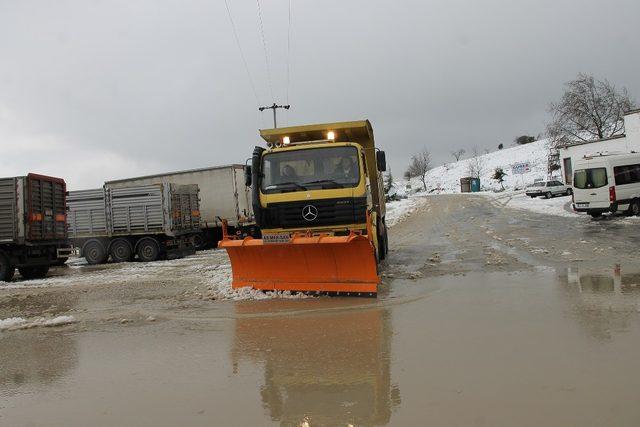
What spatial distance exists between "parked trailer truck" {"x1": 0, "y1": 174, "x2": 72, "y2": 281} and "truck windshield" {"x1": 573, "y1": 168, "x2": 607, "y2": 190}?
68.8 ft

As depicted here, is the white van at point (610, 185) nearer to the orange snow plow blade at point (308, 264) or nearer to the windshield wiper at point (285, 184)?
the orange snow plow blade at point (308, 264)

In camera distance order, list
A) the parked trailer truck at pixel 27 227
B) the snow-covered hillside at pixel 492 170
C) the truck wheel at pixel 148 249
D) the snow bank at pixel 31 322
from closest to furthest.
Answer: the snow bank at pixel 31 322 → the parked trailer truck at pixel 27 227 → the truck wheel at pixel 148 249 → the snow-covered hillside at pixel 492 170

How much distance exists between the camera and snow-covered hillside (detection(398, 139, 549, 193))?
88.2 m

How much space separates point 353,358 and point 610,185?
21.2m

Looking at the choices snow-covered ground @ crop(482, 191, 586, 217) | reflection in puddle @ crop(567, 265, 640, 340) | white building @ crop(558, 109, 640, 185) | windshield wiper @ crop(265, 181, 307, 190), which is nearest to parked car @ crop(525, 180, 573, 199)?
white building @ crop(558, 109, 640, 185)

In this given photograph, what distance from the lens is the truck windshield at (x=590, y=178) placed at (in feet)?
74.4

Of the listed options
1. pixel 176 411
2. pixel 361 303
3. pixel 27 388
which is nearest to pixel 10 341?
pixel 27 388

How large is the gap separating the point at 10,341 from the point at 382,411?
5.37 meters

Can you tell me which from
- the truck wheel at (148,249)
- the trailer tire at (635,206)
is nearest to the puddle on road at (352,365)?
the truck wheel at (148,249)

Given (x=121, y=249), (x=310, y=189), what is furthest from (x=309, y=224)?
(x=121, y=249)

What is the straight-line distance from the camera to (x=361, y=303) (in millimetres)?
7945

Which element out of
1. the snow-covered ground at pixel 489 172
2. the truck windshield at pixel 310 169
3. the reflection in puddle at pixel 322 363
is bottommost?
the reflection in puddle at pixel 322 363

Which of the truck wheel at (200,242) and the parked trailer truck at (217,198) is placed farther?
the truck wheel at (200,242)

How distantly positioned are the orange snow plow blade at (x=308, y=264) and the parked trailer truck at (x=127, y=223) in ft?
34.7
